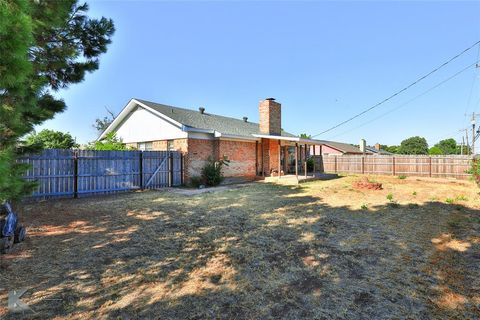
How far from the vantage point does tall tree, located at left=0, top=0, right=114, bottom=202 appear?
2484 millimetres

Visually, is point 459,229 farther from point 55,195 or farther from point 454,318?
point 55,195

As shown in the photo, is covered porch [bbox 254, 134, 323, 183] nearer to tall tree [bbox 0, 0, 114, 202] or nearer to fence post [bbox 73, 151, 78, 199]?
fence post [bbox 73, 151, 78, 199]

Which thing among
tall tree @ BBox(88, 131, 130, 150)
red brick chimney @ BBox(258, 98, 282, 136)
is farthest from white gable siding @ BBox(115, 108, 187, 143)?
red brick chimney @ BBox(258, 98, 282, 136)

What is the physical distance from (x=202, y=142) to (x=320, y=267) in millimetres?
11838

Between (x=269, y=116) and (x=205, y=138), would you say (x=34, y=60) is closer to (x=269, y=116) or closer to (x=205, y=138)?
(x=205, y=138)

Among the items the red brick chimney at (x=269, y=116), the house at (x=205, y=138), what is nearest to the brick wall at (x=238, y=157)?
the house at (x=205, y=138)

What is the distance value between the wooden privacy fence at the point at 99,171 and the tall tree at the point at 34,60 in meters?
3.56

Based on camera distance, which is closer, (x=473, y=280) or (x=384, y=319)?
(x=384, y=319)

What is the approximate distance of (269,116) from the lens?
62.0 feet

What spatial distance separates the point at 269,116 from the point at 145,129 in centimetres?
886

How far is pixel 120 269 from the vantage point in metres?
4.12

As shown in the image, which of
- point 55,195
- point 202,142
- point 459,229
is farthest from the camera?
point 202,142

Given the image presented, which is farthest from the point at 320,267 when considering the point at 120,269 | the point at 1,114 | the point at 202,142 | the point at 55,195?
the point at 202,142

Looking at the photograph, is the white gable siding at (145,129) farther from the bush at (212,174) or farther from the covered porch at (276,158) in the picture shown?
the covered porch at (276,158)
